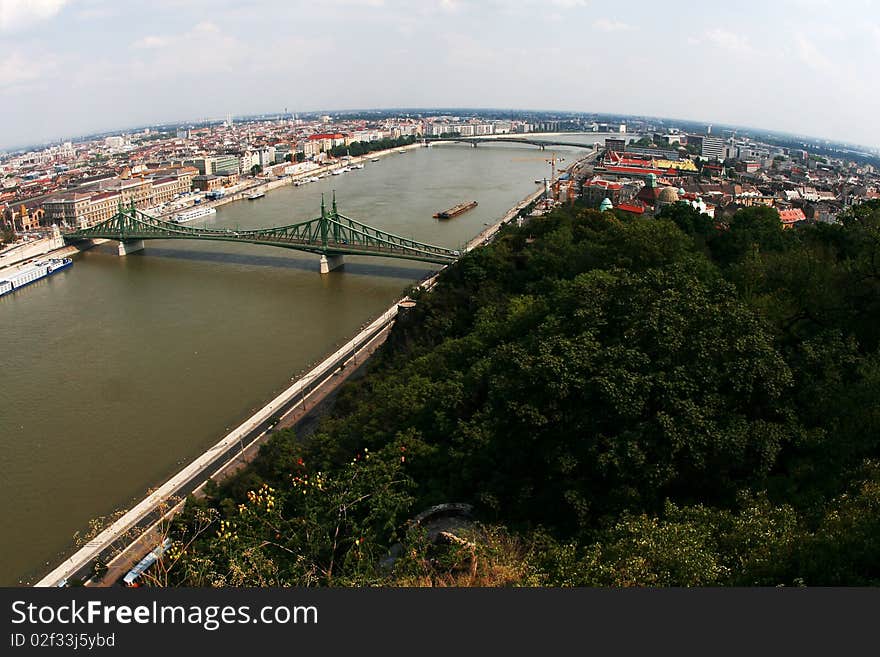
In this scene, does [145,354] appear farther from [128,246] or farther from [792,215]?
[792,215]

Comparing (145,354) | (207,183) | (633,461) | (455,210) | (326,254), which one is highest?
(207,183)

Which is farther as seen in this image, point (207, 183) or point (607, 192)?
point (207, 183)

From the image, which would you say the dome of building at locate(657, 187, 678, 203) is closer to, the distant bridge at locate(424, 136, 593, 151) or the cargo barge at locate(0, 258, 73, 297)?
the cargo barge at locate(0, 258, 73, 297)

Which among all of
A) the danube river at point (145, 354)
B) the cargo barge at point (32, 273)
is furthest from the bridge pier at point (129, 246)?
the cargo barge at point (32, 273)

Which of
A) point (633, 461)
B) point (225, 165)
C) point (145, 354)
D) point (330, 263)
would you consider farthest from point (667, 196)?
point (225, 165)

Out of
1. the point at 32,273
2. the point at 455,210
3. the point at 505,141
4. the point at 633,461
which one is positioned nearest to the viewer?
the point at 633,461

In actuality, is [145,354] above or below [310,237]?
below

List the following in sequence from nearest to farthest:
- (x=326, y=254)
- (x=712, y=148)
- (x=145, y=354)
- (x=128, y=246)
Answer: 1. (x=145, y=354)
2. (x=326, y=254)
3. (x=128, y=246)
4. (x=712, y=148)

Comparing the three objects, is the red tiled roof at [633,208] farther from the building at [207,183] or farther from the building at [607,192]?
the building at [207,183]
